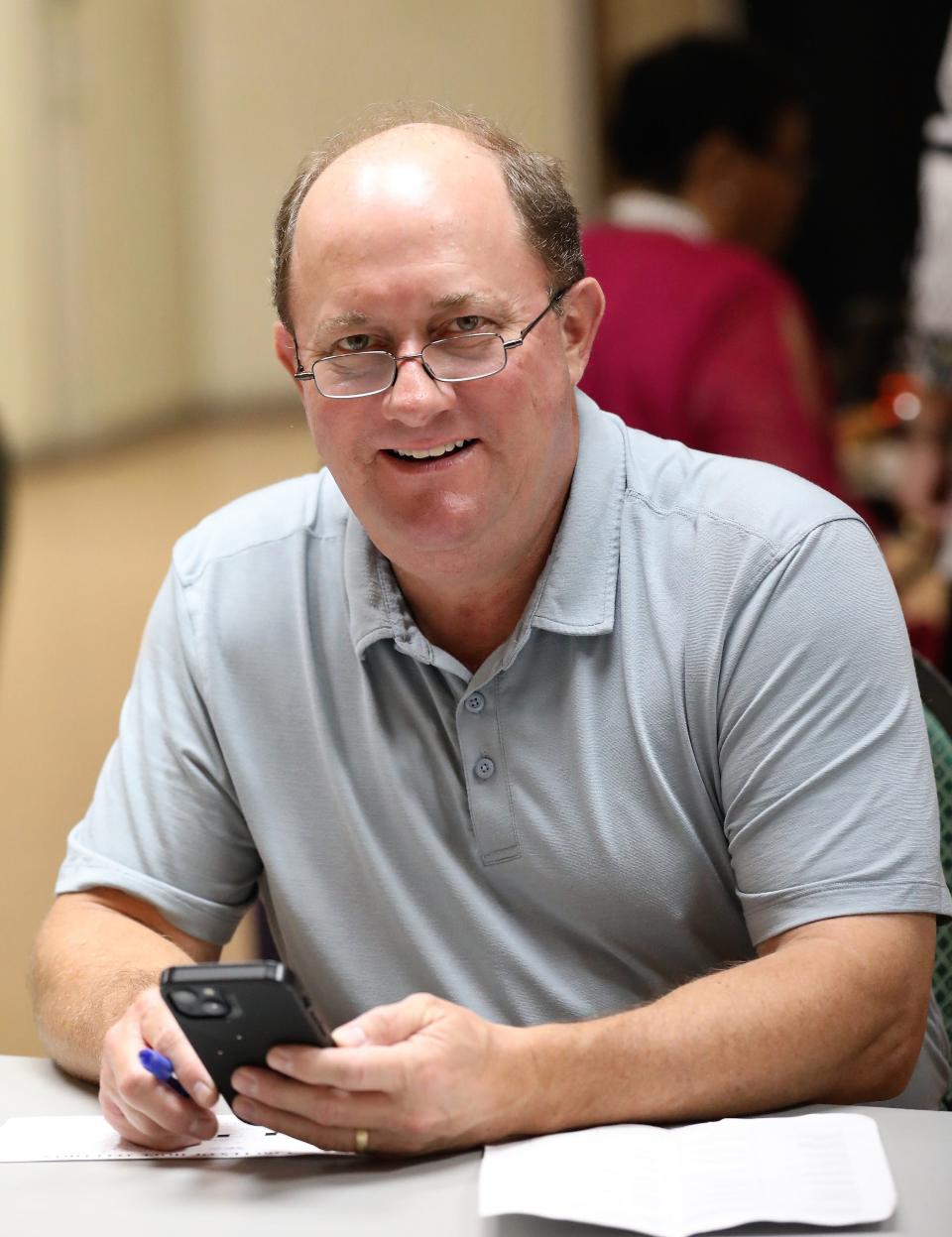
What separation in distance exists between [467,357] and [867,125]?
6285 mm

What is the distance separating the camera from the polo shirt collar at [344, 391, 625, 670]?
154cm

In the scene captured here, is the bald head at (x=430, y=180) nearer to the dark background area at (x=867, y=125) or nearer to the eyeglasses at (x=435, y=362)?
the eyeglasses at (x=435, y=362)

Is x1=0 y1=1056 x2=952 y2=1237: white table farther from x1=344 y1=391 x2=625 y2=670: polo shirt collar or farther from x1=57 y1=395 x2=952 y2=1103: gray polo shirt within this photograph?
x1=344 y1=391 x2=625 y2=670: polo shirt collar

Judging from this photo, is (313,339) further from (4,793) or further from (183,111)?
(183,111)

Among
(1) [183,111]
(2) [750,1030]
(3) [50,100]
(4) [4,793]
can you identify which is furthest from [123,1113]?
(1) [183,111]

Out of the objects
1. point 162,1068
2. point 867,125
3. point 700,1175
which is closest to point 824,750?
point 700,1175

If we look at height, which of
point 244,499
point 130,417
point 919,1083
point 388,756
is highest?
point 244,499

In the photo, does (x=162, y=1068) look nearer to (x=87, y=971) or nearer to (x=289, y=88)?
(x=87, y=971)

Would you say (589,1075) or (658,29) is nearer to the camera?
(589,1075)

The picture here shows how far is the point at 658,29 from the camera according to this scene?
324 inches

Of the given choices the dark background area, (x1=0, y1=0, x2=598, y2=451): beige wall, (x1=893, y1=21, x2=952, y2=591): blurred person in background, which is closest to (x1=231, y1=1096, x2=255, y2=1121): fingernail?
(x1=893, y1=21, x2=952, y2=591): blurred person in background

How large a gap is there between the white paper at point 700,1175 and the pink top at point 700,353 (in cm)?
162

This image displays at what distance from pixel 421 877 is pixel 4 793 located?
117 inches

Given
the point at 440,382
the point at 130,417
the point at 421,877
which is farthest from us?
the point at 130,417
